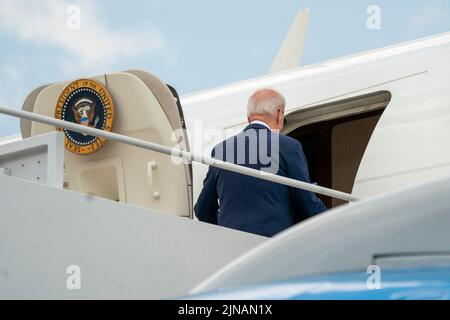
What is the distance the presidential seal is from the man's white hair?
3.14ft

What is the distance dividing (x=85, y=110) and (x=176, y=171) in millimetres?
778

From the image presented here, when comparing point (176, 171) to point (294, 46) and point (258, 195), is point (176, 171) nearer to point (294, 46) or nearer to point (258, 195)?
point (258, 195)

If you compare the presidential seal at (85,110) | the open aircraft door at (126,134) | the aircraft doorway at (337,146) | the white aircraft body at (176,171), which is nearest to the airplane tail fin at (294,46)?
the white aircraft body at (176,171)

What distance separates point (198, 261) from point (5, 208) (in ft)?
3.11

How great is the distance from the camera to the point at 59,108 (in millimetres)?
5895

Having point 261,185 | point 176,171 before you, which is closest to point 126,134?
point 176,171

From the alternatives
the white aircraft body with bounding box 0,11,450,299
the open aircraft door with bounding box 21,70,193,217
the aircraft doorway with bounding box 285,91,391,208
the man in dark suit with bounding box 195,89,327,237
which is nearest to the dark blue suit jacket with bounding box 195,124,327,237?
the man in dark suit with bounding box 195,89,327,237

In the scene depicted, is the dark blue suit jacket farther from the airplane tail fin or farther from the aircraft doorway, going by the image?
the airplane tail fin

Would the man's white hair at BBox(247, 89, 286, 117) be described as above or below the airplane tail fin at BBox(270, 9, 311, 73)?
below

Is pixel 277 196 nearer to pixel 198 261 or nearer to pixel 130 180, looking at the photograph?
pixel 198 261

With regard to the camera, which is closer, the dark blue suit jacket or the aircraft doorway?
the dark blue suit jacket

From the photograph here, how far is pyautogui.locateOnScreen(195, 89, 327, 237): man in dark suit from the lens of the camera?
15.7 feet

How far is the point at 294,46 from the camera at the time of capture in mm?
12273

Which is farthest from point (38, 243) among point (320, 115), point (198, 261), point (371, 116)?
point (371, 116)
